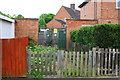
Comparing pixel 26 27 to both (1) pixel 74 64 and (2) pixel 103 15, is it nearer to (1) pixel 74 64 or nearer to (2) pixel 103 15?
(2) pixel 103 15

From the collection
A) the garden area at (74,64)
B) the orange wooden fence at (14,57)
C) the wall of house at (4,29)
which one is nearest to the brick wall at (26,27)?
the wall of house at (4,29)

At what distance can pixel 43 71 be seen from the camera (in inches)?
262

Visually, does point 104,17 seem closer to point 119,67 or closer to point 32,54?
point 119,67

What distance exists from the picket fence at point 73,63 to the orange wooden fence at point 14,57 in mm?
271

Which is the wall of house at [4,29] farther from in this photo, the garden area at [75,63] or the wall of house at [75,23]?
the wall of house at [75,23]

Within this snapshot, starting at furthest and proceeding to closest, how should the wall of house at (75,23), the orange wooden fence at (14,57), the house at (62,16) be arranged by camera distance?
the house at (62,16), the wall of house at (75,23), the orange wooden fence at (14,57)

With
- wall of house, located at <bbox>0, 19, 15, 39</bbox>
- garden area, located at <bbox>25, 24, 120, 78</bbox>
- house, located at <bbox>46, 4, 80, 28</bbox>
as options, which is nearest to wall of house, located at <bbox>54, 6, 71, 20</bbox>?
house, located at <bbox>46, 4, 80, 28</bbox>

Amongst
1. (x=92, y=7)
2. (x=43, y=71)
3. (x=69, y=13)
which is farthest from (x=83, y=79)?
(x=69, y=13)

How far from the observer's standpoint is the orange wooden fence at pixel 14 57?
6273 millimetres

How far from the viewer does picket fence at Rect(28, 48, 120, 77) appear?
6.57 metres

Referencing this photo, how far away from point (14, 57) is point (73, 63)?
2.20 meters

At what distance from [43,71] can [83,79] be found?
1.53 m

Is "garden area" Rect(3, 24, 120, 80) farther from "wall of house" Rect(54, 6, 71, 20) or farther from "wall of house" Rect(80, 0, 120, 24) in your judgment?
"wall of house" Rect(54, 6, 71, 20)

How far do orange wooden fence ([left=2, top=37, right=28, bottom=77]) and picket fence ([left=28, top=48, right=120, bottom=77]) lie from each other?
0.89 feet
